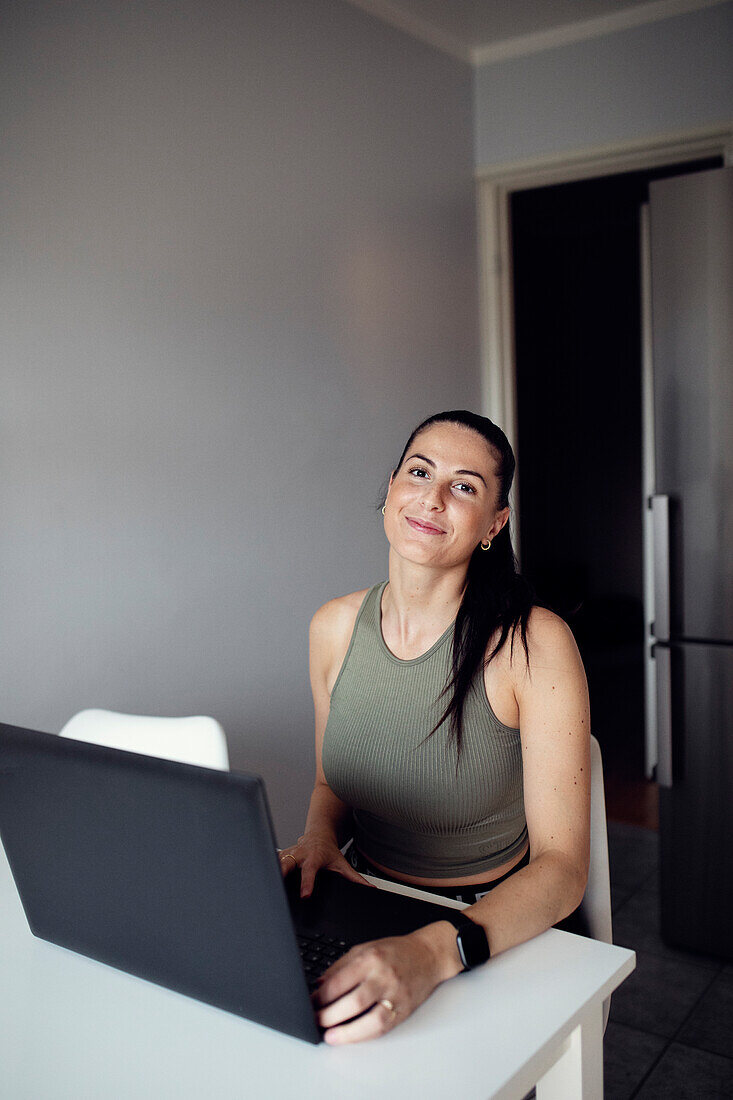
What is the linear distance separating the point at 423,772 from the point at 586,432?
4711 mm

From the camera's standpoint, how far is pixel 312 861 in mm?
1253

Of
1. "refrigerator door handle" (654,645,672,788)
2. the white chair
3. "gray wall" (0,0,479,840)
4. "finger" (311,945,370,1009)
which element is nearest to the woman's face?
the white chair

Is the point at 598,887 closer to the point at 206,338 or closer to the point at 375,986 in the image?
the point at 375,986

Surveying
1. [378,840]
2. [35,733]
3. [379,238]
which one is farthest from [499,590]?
[379,238]

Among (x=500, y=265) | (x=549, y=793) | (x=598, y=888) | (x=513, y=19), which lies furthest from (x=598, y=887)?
(x=513, y=19)

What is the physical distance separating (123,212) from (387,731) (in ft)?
5.00

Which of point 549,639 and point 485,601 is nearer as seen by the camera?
point 549,639

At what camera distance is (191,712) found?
8.25 ft

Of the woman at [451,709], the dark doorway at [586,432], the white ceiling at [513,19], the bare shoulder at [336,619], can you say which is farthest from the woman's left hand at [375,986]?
the dark doorway at [586,432]

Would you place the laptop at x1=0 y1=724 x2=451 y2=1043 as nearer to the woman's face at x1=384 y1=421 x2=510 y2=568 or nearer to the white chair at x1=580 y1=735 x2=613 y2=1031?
the white chair at x1=580 y1=735 x2=613 y2=1031

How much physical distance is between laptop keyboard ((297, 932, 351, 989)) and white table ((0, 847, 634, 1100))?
0.09 metres

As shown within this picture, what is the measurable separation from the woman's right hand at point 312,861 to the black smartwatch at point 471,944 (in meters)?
0.23

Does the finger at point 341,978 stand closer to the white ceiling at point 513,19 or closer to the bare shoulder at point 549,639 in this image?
the bare shoulder at point 549,639

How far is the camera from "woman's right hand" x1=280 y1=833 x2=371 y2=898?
47.7 inches
